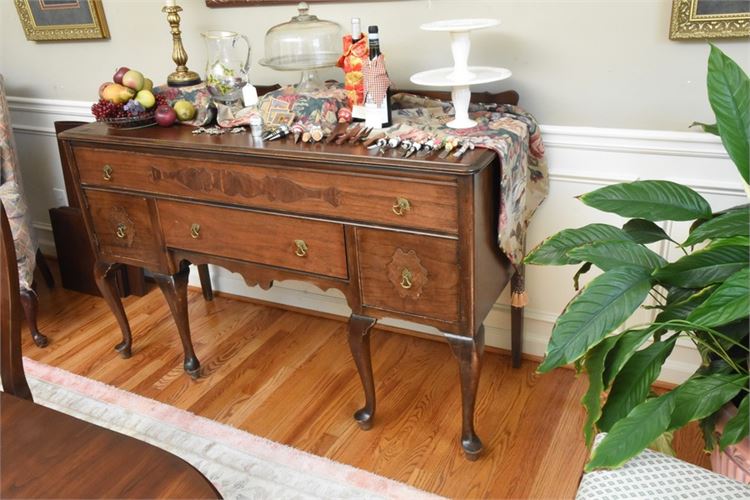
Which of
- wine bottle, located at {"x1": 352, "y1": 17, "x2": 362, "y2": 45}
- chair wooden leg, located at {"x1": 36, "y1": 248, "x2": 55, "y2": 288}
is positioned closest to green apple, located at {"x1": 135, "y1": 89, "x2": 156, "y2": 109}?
wine bottle, located at {"x1": 352, "y1": 17, "x2": 362, "y2": 45}

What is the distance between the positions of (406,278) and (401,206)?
20 cm

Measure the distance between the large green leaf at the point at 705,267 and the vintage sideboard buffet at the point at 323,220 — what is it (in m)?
0.46

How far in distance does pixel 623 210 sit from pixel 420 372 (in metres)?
1.13

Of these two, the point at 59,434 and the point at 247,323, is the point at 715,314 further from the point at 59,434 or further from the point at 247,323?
the point at 247,323

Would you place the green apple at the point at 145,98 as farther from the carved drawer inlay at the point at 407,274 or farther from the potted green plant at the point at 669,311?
the potted green plant at the point at 669,311

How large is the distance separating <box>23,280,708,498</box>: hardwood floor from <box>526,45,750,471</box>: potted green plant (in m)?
0.62

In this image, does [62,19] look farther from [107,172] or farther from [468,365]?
[468,365]

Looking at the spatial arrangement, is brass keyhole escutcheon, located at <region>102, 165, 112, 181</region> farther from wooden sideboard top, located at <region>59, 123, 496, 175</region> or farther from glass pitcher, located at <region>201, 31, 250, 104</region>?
glass pitcher, located at <region>201, 31, 250, 104</region>

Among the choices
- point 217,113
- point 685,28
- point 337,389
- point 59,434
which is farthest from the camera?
point 337,389

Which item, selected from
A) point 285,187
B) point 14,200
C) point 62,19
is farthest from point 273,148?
point 62,19

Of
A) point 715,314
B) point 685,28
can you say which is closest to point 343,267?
point 715,314

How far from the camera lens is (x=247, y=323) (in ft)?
8.66

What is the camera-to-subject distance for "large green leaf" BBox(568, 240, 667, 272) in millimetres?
1266

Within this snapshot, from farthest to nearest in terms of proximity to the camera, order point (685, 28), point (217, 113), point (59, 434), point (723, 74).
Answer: point (217, 113) < point (685, 28) < point (723, 74) < point (59, 434)
